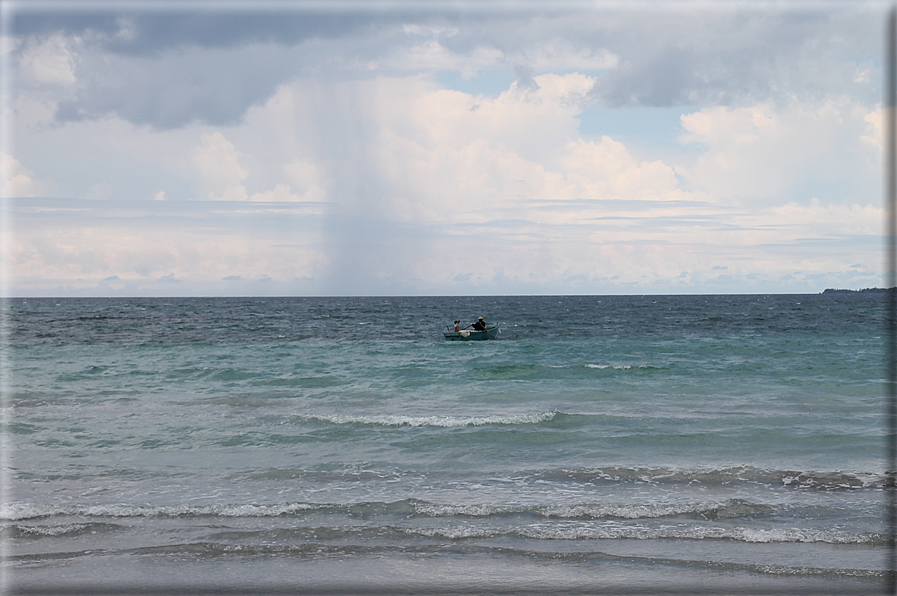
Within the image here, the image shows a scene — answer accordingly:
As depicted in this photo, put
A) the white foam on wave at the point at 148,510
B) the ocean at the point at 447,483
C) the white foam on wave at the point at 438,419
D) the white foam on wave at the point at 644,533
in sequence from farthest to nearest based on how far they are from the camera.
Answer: the white foam on wave at the point at 438,419 < the white foam on wave at the point at 148,510 < the white foam on wave at the point at 644,533 < the ocean at the point at 447,483

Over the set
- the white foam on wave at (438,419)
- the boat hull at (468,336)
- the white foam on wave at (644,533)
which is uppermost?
the boat hull at (468,336)

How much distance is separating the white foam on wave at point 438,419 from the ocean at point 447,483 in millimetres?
102

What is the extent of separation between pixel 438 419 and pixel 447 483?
4483mm

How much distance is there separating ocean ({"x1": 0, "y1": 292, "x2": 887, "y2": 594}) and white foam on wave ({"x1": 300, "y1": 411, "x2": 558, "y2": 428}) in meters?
0.10

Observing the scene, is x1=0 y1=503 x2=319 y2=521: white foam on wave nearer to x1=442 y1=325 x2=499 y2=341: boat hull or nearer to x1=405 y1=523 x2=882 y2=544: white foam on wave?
x1=405 y1=523 x2=882 y2=544: white foam on wave

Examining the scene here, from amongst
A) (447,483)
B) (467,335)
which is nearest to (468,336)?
(467,335)

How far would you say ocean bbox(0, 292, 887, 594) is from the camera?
20.2 feet

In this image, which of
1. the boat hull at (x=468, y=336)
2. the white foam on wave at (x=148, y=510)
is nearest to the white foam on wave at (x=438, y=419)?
the white foam on wave at (x=148, y=510)

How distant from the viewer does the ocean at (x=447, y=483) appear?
6152mm

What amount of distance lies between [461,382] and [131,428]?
390 inches

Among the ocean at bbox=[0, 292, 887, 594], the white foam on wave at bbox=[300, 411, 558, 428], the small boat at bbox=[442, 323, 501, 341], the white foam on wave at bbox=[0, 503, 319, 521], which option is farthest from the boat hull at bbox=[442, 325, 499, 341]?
the white foam on wave at bbox=[0, 503, 319, 521]

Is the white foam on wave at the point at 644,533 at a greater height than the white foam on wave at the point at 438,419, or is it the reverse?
the white foam on wave at the point at 438,419

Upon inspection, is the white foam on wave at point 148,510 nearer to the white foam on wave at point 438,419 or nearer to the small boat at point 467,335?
the white foam on wave at point 438,419

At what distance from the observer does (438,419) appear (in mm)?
13711
